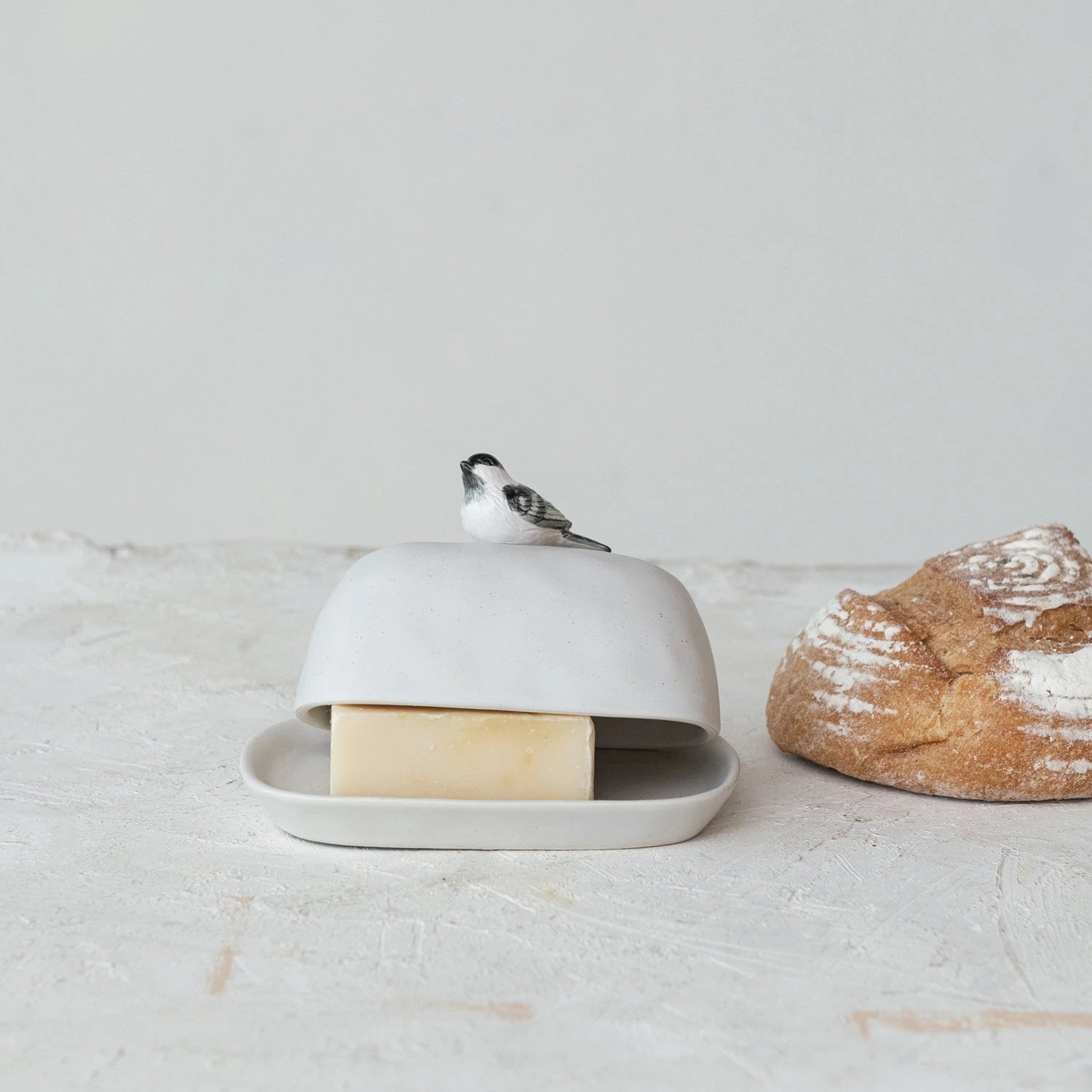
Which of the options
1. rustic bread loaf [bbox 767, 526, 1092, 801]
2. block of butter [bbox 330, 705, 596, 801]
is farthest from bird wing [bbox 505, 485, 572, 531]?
rustic bread loaf [bbox 767, 526, 1092, 801]

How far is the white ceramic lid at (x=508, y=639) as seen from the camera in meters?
0.99

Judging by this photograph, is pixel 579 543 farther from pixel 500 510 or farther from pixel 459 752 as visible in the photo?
Result: pixel 459 752

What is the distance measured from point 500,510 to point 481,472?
0.04m

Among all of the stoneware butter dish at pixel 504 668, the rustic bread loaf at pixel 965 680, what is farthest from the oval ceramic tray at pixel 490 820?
the rustic bread loaf at pixel 965 680

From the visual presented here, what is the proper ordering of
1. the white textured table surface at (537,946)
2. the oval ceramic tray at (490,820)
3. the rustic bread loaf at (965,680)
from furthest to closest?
1. the rustic bread loaf at (965,680)
2. the oval ceramic tray at (490,820)
3. the white textured table surface at (537,946)

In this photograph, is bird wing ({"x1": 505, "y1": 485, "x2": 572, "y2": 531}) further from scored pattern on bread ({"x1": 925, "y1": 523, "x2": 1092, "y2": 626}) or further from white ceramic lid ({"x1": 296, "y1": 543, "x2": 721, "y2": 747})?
scored pattern on bread ({"x1": 925, "y1": 523, "x2": 1092, "y2": 626})

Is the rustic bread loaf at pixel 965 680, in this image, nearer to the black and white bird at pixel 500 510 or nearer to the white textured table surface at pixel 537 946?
the white textured table surface at pixel 537 946

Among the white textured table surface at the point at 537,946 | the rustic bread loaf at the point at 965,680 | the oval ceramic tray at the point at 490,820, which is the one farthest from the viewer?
the rustic bread loaf at the point at 965,680

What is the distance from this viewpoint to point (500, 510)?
115 cm

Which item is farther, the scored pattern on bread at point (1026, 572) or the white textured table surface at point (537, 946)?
the scored pattern on bread at point (1026, 572)

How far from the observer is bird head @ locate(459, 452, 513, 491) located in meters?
1.16

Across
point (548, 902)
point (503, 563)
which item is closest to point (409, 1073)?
point (548, 902)

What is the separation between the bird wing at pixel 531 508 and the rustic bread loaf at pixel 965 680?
0.34 meters

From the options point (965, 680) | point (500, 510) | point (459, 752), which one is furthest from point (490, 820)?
point (965, 680)
